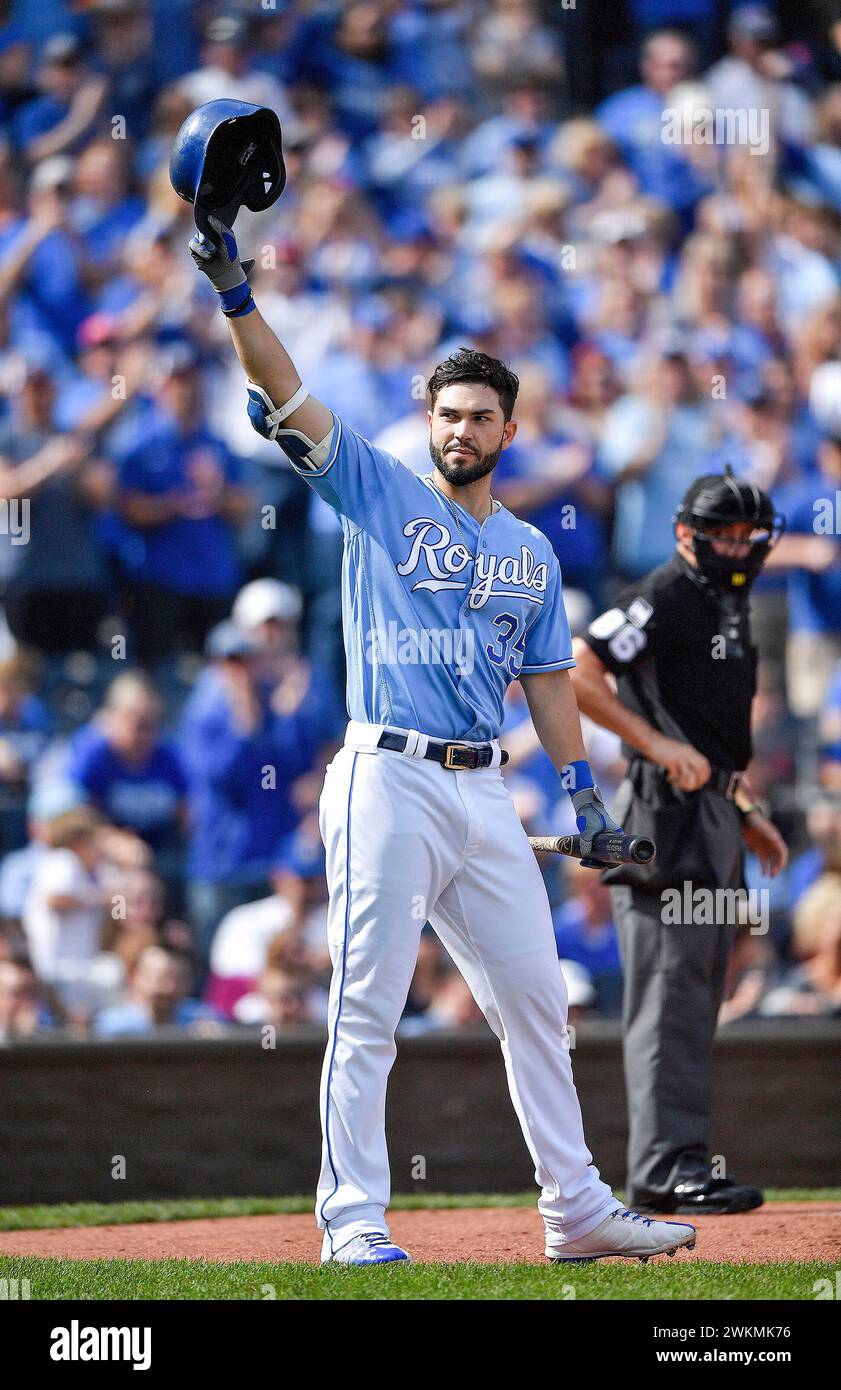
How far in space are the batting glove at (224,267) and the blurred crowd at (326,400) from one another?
3.71m

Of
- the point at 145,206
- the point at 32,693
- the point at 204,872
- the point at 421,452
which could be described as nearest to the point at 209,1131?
the point at 204,872

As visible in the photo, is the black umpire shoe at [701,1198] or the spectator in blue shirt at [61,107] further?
the spectator in blue shirt at [61,107]

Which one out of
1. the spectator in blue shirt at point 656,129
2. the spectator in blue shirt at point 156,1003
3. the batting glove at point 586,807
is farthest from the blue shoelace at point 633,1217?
the spectator in blue shirt at point 656,129

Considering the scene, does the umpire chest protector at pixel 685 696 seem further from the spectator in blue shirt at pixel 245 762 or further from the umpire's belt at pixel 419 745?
the spectator in blue shirt at pixel 245 762

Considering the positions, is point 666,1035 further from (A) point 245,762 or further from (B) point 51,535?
(B) point 51,535

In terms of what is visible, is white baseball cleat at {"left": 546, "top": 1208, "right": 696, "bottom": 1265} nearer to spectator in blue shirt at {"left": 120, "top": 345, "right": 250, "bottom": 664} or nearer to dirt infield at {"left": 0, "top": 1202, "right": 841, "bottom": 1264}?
dirt infield at {"left": 0, "top": 1202, "right": 841, "bottom": 1264}

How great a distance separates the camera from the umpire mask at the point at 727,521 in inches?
237

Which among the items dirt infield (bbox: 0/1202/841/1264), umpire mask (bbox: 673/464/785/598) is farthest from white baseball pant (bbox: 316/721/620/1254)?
umpire mask (bbox: 673/464/785/598)

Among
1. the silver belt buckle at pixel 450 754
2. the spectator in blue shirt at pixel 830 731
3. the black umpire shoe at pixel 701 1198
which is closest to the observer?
the silver belt buckle at pixel 450 754

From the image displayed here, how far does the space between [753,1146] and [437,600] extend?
346 centimetres

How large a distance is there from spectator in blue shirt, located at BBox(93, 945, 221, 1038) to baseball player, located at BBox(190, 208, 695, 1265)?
3297 millimetres

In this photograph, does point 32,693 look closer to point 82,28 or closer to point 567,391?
point 567,391

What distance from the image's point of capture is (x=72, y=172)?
35.1 ft

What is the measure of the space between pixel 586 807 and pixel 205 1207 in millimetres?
2694
